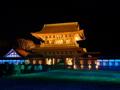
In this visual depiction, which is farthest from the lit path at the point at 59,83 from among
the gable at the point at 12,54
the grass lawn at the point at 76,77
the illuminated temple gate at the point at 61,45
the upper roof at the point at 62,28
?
the upper roof at the point at 62,28

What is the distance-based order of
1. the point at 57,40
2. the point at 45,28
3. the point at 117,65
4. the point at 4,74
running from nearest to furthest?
the point at 4,74 < the point at 117,65 < the point at 57,40 < the point at 45,28

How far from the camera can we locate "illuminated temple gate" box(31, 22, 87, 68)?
3916 centimetres

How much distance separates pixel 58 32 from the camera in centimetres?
4347

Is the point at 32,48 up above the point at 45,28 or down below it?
below

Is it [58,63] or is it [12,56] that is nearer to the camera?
[58,63]

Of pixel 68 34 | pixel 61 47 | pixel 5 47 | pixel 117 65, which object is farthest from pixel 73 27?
pixel 5 47

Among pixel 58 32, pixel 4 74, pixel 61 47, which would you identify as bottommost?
pixel 4 74

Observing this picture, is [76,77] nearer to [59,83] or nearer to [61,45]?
[59,83]

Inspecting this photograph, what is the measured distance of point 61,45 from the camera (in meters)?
41.9

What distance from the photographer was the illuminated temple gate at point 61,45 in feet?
128

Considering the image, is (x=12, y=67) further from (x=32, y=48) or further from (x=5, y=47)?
(x=5, y=47)

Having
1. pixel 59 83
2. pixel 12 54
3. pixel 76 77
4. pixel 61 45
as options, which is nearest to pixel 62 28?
pixel 61 45

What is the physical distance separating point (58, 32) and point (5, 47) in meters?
13.3

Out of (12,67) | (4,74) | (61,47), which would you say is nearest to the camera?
(4,74)
